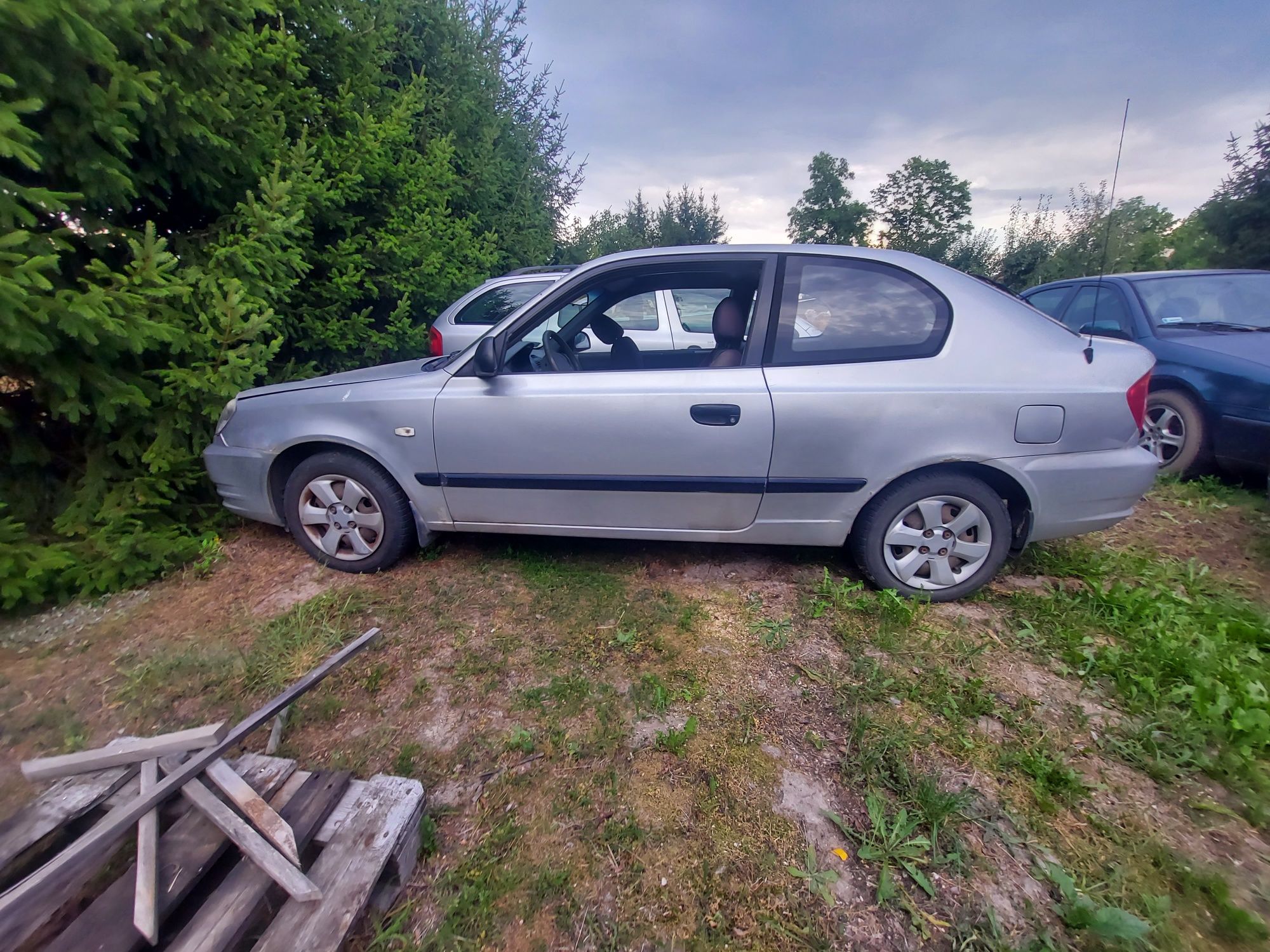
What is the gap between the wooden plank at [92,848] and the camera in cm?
126

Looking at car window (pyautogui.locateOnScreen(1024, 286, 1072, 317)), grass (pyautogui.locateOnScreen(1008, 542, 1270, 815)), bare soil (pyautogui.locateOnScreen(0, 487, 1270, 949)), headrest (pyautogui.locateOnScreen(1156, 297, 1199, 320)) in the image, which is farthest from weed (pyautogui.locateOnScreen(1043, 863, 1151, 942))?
car window (pyautogui.locateOnScreen(1024, 286, 1072, 317))

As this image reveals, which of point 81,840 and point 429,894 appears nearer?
point 81,840

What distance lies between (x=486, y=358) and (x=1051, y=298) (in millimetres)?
5971

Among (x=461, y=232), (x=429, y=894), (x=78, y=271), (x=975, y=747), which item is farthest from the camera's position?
(x=461, y=232)

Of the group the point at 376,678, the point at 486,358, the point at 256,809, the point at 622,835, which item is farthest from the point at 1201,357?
the point at 256,809

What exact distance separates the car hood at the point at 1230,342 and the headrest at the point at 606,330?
4.25 meters

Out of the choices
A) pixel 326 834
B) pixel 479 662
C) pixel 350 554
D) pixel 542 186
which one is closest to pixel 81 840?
pixel 326 834

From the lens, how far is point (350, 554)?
10.4 ft

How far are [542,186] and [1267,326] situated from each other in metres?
11.3

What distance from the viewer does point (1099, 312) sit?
512 centimetres

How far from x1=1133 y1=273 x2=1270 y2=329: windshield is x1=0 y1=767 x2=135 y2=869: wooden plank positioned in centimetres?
670

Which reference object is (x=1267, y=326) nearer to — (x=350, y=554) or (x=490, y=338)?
(x=490, y=338)

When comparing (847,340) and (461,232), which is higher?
(461,232)

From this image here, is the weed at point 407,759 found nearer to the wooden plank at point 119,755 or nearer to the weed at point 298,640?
the wooden plank at point 119,755
